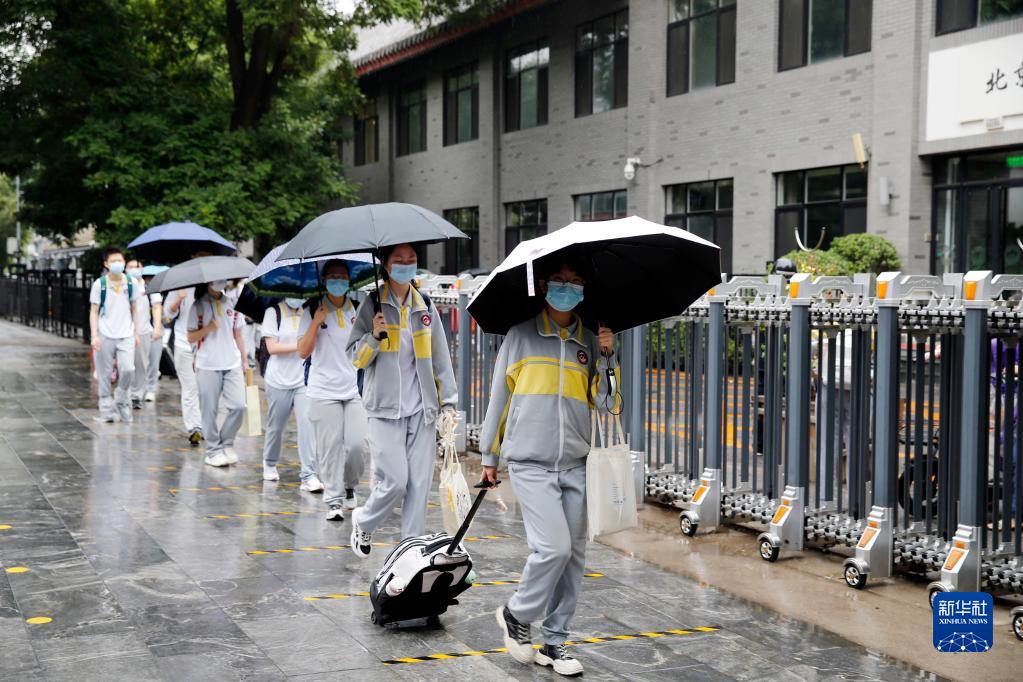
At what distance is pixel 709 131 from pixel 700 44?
1819mm

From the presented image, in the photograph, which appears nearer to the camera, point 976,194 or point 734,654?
point 734,654

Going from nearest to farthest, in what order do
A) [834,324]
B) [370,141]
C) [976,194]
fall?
[834,324] < [976,194] < [370,141]

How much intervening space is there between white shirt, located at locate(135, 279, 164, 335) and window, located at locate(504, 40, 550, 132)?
546 inches

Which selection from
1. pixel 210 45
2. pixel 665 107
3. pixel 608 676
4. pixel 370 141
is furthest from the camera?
pixel 370 141

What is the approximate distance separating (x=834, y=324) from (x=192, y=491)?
18.2 feet

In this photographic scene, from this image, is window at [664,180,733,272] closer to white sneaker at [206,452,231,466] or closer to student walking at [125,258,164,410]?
student walking at [125,258,164,410]

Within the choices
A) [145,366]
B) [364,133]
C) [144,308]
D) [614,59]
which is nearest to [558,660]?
[144,308]

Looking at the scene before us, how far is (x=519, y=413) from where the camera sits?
5477mm

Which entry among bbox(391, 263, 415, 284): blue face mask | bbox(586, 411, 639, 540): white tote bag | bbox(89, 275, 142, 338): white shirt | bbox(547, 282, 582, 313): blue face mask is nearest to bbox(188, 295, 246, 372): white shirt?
bbox(89, 275, 142, 338): white shirt

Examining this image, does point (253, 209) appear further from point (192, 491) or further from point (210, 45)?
point (192, 491)

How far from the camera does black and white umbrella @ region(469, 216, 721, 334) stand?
5.32m

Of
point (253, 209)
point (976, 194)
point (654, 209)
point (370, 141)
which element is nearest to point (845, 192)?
point (976, 194)

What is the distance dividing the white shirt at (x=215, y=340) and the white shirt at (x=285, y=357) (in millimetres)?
1253

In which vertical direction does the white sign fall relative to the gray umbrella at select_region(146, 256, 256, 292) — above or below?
above
